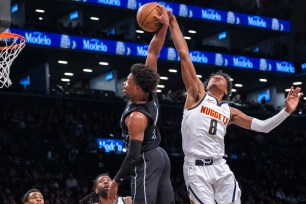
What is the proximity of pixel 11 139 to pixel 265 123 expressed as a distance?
16100 millimetres

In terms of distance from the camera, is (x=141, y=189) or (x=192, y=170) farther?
(x=192, y=170)

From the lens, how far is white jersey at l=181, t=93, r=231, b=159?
7.61m

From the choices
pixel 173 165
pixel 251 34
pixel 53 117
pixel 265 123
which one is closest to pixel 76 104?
pixel 53 117

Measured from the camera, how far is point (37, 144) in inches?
891

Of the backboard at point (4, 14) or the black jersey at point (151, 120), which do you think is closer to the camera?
the black jersey at point (151, 120)

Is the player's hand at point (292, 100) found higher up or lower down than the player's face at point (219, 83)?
lower down

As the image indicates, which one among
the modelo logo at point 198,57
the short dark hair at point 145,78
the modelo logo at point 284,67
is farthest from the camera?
the modelo logo at point 284,67

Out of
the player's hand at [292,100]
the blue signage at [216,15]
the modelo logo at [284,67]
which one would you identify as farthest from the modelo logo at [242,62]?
the player's hand at [292,100]

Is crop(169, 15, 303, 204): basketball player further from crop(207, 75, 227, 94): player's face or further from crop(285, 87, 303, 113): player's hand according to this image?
crop(207, 75, 227, 94): player's face

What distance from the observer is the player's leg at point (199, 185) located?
7.38 metres

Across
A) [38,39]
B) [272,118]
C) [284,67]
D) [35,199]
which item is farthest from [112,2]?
[272,118]

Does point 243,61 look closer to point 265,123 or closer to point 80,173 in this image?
point 80,173

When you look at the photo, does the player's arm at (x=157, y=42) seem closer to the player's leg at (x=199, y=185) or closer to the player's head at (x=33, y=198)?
the player's leg at (x=199, y=185)

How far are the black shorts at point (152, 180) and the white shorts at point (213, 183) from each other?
0.79m
